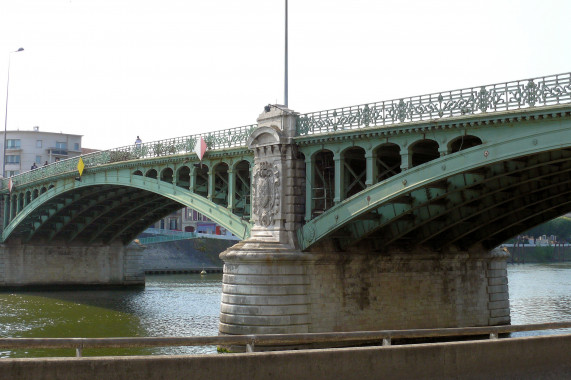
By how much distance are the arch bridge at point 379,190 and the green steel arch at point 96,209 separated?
7.08 meters

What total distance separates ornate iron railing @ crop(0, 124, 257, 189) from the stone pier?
4.28 meters

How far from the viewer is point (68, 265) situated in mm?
73500

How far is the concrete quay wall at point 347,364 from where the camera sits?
13117 mm

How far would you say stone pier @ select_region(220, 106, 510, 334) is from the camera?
32.4 metres

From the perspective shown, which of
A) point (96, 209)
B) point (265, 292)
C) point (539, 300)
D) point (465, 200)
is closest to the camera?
point (265, 292)

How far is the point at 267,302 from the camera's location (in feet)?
105

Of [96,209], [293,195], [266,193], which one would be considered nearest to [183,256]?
[96,209]

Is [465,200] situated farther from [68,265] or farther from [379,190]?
[68,265]

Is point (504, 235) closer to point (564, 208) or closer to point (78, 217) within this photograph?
point (564, 208)

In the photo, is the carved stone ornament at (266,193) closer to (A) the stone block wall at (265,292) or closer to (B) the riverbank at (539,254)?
(A) the stone block wall at (265,292)

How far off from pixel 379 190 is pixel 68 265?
2012 inches

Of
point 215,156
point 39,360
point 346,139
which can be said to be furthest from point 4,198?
point 39,360

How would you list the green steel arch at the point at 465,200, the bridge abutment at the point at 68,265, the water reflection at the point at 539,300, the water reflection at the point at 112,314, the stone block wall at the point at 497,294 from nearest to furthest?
the green steel arch at the point at 465,200
the water reflection at the point at 112,314
the stone block wall at the point at 497,294
the water reflection at the point at 539,300
the bridge abutment at the point at 68,265

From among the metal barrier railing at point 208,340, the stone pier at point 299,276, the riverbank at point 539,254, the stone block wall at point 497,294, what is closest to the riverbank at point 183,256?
the riverbank at point 539,254
